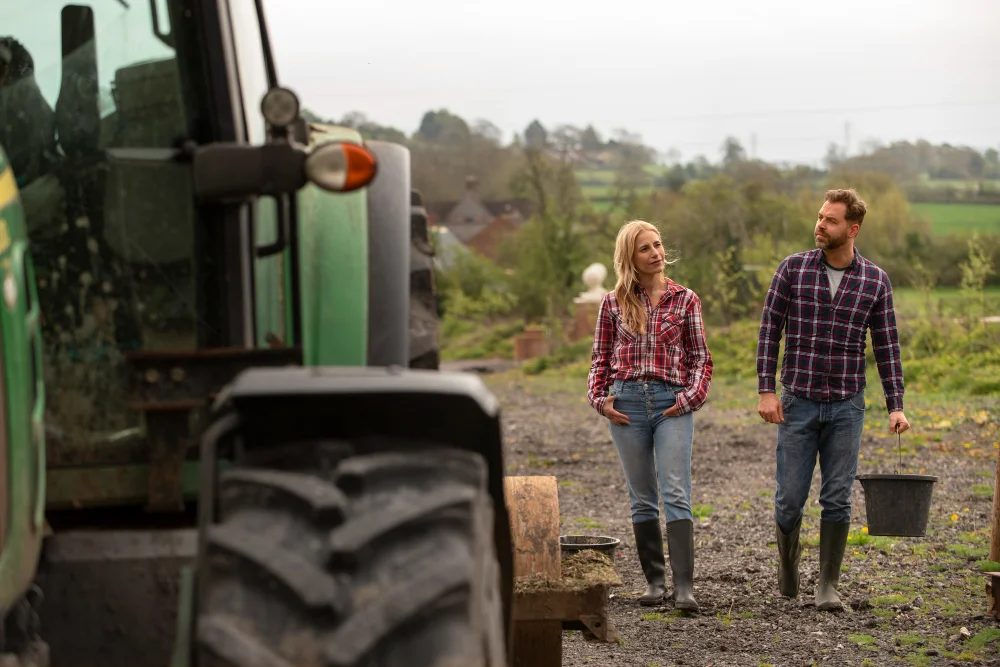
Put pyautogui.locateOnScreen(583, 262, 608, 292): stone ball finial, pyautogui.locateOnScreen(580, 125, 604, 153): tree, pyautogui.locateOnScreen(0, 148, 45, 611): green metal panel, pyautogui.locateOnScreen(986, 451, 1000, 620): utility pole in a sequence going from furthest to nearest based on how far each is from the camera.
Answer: pyautogui.locateOnScreen(580, 125, 604, 153): tree
pyautogui.locateOnScreen(583, 262, 608, 292): stone ball finial
pyautogui.locateOnScreen(986, 451, 1000, 620): utility pole
pyautogui.locateOnScreen(0, 148, 45, 611): green metal panel

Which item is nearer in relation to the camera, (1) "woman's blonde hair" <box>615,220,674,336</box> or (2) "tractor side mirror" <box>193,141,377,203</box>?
(2) "tractor side mirror" <box>193,141,377,203</box>

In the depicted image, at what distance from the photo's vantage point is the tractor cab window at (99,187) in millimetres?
3307

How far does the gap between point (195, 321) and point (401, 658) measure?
1362 millimetres

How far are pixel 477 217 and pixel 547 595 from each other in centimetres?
8916

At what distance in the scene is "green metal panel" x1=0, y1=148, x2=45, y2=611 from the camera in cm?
271

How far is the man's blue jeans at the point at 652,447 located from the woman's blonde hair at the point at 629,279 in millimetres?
297

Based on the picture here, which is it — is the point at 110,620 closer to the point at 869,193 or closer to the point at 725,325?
the point at 725,325

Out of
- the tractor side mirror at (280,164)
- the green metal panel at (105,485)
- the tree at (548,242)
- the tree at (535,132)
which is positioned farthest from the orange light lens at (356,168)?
the tree at (535,132)

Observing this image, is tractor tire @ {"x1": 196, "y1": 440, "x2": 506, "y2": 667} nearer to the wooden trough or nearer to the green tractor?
the green tractor

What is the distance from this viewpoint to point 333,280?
363 cm

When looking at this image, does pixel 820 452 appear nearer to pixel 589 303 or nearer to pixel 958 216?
pixel 589 303

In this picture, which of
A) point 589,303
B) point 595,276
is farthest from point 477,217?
point 589,303

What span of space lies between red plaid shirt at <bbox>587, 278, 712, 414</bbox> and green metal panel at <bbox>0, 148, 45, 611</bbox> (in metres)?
4.32

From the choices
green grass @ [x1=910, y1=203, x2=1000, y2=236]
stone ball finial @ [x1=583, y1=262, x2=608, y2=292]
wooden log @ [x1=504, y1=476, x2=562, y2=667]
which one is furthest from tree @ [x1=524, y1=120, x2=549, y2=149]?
wooden log @ [x1=504, y1=476, x2=562, y2=667]
